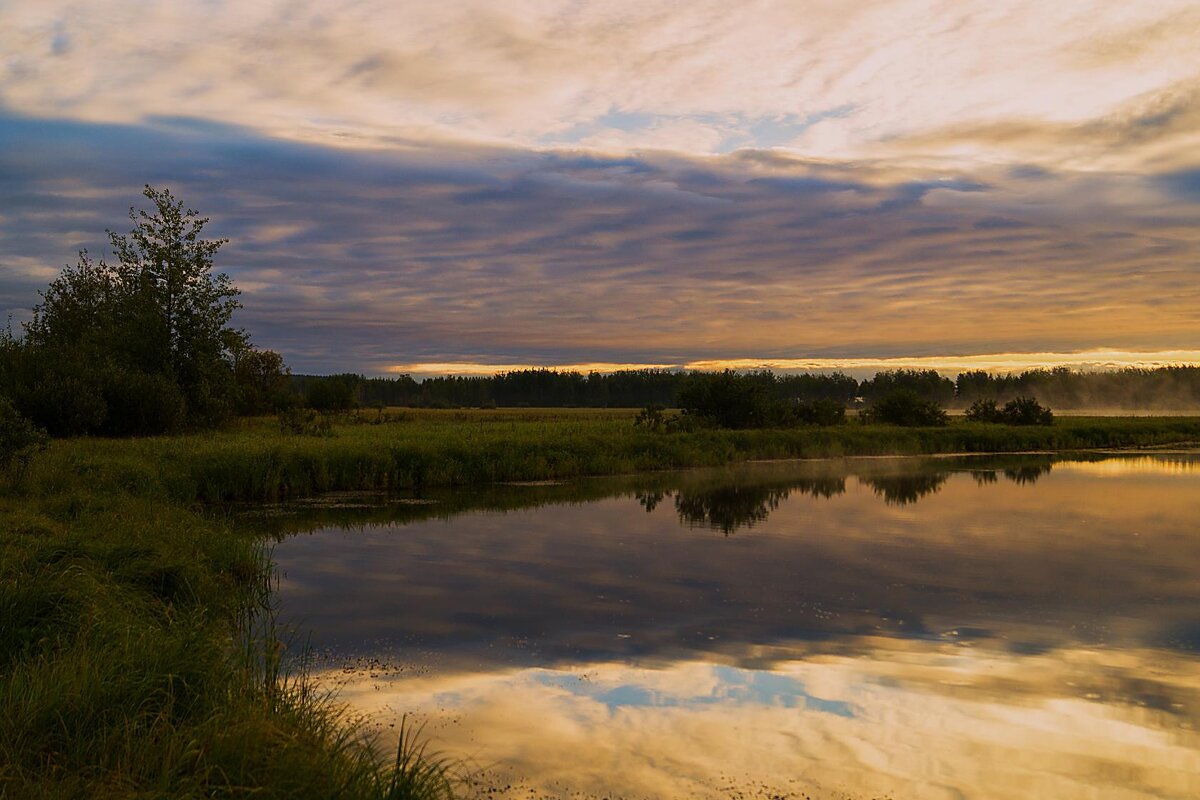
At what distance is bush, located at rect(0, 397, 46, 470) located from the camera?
17562 millimetres

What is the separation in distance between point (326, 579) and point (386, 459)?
1277 cm

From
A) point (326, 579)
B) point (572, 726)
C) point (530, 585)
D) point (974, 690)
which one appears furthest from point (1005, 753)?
point (326, 579)

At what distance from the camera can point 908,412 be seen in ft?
196

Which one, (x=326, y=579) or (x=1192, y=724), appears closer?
(x=1192, y=724)

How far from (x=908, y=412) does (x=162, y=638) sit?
189 ft

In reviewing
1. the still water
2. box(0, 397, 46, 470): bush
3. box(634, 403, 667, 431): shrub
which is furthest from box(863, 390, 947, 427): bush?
box(0, 397, 46, 470): bush

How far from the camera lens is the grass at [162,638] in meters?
5.93

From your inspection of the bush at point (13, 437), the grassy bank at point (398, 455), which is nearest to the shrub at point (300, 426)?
the grassy bank at point (398, 455)

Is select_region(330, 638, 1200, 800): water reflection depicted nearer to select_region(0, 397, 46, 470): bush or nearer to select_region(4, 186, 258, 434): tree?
select_region(0, 397, 46, 470): bush

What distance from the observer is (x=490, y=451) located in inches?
1284

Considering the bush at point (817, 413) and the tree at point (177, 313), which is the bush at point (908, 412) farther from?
the tree at point (177, 313)

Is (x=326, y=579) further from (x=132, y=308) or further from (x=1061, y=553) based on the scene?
(x=132, y=308)

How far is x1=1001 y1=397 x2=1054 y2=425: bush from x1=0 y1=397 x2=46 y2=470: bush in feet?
208

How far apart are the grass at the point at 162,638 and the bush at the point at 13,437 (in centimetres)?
43
